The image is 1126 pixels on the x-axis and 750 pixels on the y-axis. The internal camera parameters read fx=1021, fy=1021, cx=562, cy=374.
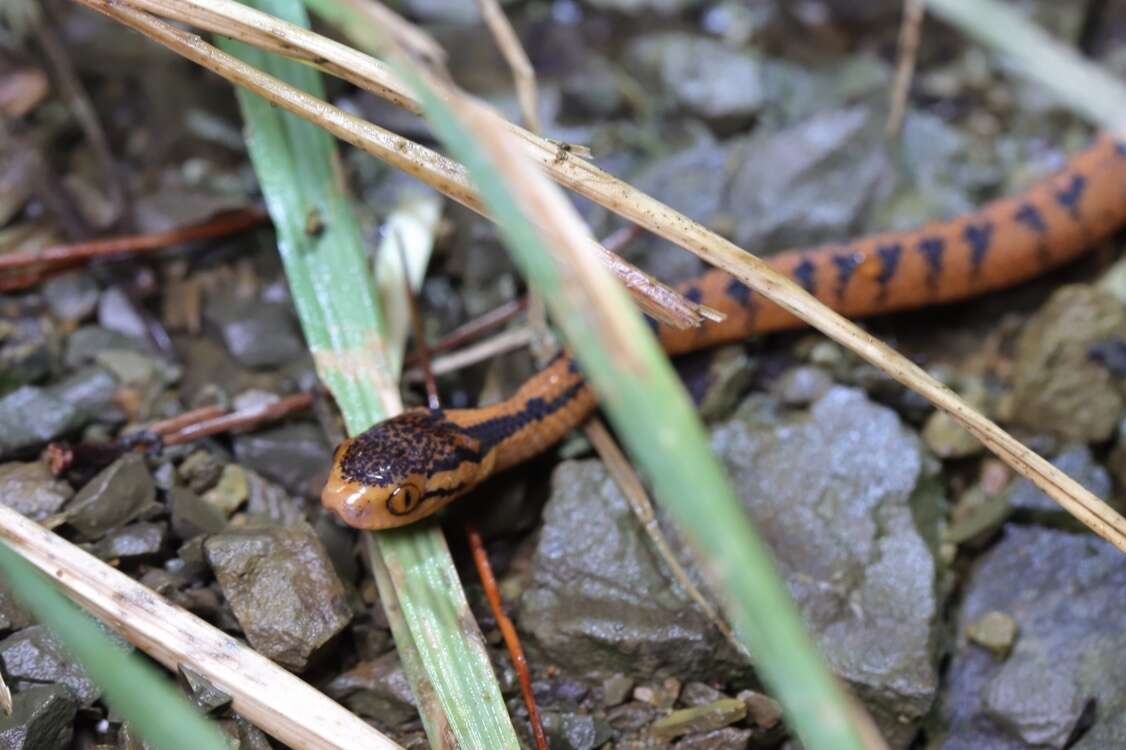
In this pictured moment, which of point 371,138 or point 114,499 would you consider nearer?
point 371,138

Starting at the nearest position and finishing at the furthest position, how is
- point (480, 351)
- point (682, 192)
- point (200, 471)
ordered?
point (200, 471), point (480, 351), point (682, 192)

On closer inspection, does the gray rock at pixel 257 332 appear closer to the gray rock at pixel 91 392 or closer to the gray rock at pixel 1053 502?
the gray rock at pixel 91 392

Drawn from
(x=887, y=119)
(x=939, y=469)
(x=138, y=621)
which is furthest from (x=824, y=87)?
(x=138, y=621)

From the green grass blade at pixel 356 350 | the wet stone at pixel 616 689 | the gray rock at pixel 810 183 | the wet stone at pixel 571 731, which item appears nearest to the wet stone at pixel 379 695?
the green grass blade at pixel 356 350

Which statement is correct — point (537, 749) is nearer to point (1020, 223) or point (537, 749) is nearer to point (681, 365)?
point (681, 365)

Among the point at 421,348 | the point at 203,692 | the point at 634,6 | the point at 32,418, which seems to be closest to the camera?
the point at 203,692

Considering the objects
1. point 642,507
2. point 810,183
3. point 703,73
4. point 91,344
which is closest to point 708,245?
point 642,507

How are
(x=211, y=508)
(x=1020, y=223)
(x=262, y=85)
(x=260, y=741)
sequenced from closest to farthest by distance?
(x=260, y=741) → (x=262, y=85) → (x=211, y=508) → (x=1020, y=223)

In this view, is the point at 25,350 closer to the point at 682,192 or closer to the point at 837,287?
the point at 682,192
